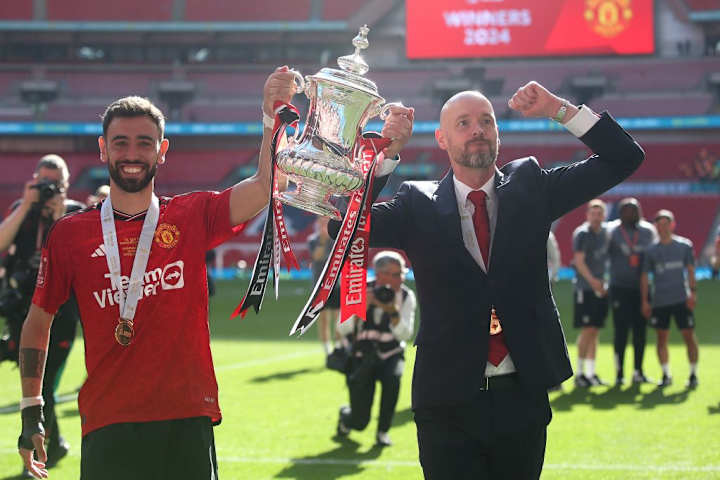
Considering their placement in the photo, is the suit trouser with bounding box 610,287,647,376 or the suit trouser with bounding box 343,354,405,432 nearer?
the suit trouser with bounding box 343,354,405,432

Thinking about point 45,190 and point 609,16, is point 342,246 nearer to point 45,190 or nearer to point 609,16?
point 45,190

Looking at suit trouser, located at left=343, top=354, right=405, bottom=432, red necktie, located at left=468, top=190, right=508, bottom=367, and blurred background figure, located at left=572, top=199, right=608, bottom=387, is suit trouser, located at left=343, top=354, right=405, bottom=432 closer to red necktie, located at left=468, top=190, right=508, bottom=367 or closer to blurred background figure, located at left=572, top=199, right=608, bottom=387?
blurred background figure, located at left=572, top=199, right=608, bottom=387

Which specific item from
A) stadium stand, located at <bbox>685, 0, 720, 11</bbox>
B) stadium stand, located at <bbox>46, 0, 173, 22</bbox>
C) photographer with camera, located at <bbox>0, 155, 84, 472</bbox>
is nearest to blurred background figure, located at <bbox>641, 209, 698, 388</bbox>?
photographer with camera, located at <bbox>0, 155, 84, 472</bbox>

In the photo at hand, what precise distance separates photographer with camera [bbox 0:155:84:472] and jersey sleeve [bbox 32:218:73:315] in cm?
274

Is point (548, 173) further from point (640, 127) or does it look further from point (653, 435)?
point (640, 127)

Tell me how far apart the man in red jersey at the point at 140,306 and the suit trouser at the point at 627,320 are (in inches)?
319

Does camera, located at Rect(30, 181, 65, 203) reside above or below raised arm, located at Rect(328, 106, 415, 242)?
above

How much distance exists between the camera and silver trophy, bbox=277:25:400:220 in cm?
315

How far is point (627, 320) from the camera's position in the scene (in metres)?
10.9

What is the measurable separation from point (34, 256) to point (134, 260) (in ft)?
11.3

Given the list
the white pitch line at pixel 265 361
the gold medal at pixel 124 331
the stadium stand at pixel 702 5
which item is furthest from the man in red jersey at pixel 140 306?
the stadium stand at pixel 702 5

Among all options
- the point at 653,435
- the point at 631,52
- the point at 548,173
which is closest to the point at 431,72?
the point at 631,52

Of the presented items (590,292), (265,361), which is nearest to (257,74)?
(265,361)

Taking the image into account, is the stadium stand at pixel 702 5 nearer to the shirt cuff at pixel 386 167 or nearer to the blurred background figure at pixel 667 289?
the blurred background figure at pixel 667 289
